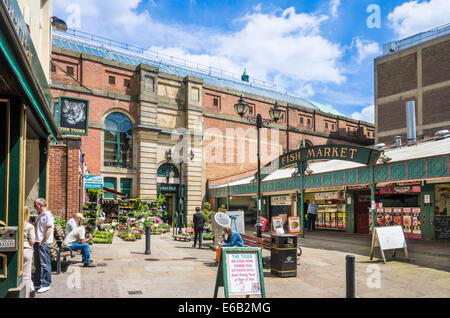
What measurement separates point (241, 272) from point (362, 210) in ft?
54.7

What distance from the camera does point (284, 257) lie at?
31.4ft

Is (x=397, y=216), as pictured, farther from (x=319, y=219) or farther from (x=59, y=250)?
(x=59, y=250)

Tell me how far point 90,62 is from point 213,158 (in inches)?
521

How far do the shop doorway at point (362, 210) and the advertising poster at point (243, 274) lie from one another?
16.3m

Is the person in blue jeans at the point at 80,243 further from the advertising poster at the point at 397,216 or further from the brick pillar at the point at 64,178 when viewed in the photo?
the advertising poster at the point at 397,216

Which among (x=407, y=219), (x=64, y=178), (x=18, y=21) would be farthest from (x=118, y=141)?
(x=18, y=21)

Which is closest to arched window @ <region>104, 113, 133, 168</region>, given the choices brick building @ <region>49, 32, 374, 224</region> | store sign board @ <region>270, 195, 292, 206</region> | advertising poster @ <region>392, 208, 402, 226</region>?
brick building @ <region>49, 32, 374, 224</region>

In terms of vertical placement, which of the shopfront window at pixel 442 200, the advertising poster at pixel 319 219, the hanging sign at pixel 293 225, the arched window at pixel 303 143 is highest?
the arched window at pixel 303 143

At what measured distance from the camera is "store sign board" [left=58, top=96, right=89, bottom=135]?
14977 mm

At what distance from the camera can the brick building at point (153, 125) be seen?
28875 mm

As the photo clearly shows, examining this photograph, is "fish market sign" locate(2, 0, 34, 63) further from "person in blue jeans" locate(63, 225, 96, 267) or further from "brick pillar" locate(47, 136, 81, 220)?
"brick pillar" locate(47, 136, 81, 220)

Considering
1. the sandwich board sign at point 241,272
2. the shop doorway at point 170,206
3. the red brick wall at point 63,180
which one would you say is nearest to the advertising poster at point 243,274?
the sandwich board sign at point 241,272

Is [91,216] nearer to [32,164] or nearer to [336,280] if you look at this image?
[32,164]

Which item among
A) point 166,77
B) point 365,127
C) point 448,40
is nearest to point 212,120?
point 166,77
